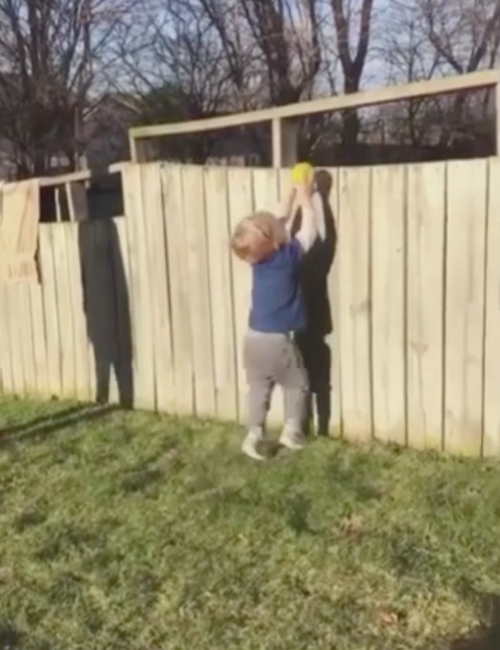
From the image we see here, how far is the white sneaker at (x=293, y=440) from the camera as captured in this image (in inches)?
217

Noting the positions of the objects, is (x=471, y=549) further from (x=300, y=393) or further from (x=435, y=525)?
(x=300, y=393)

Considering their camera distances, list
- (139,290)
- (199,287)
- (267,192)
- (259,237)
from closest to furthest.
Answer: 1. (259,237)
2. (267,192)
3. (199,287)
4. (139,290)

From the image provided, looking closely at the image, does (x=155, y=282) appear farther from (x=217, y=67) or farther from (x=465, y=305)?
(x=217, y=67)

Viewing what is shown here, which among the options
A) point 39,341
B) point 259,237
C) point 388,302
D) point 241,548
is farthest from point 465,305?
point 39,341

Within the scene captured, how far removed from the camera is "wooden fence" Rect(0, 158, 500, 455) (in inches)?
200

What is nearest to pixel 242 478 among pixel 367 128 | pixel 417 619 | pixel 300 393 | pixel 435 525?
pixel 300 393

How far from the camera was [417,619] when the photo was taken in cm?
361

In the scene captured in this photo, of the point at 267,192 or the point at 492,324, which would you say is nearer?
the point at 492,324

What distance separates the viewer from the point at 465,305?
508cm

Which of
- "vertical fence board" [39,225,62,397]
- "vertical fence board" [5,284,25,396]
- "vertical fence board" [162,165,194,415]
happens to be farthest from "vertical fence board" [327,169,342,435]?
"vertical fence board" [5,284,25,396]

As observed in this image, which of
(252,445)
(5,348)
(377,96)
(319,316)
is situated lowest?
(252,445)

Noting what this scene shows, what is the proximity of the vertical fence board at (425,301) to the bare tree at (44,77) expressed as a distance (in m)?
8.18

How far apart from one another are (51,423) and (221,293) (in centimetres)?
139

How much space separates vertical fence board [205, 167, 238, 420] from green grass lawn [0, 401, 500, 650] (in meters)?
0.39
